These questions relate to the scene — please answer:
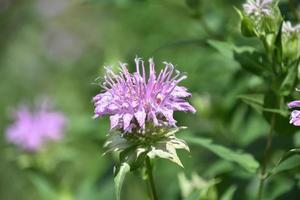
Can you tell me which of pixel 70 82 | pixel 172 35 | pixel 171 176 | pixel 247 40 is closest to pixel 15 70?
pixel 70 82

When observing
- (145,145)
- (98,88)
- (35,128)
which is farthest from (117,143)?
(35,128)

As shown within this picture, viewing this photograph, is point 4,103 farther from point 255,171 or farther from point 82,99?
point 255,171

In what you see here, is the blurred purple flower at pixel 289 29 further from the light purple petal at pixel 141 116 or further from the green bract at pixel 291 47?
the light purple petal at pixel 141 116

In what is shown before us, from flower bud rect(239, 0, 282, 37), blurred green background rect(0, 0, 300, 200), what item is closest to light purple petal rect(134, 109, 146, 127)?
blurred green background rect(0, 0, 300, 200)

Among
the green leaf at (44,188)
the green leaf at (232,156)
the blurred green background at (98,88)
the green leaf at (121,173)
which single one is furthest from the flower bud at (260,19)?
the green leaf at (44,188)

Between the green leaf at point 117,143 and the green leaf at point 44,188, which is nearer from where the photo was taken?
the green leaf at point 117,143

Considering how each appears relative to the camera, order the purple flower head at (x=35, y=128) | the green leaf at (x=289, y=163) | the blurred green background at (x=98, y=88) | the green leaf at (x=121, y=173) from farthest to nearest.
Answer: the purple flower head at (x=35, y=128) → the blurred green background at (x=98, y=88) → the green leaf at (x=289, y=163) → the green leaf at (x=121, y=173)
